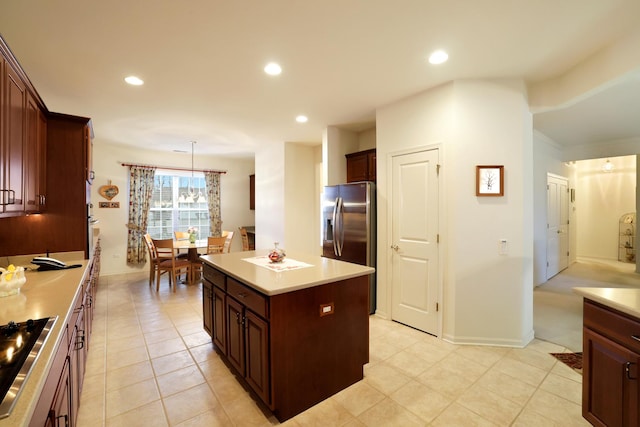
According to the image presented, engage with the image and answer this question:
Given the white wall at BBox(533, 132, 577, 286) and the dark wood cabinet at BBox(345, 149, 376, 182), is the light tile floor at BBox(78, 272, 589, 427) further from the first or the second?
the white wall at BBox(533, 132, 577, 286)

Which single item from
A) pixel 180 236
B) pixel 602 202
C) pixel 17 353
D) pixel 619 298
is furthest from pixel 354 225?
pixel 602 202

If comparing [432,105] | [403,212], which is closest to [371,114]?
[432,105]

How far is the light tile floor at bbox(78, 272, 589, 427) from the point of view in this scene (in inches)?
73.9

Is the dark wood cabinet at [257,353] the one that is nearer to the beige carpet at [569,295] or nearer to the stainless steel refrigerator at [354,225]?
the stainless steel refrigerator at [354,225]

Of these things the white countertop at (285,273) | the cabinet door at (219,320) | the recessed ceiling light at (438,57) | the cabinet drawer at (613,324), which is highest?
the recessed ceiling light at (438,57)

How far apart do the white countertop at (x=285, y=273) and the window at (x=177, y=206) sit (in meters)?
4.32

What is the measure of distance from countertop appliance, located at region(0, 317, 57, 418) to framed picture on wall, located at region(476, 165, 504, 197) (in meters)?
3.31

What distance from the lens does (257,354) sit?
6.29ft

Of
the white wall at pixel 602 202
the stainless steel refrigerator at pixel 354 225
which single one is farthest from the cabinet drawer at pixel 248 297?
the white wall at pixel 602 202

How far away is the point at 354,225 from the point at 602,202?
7589 millimetres

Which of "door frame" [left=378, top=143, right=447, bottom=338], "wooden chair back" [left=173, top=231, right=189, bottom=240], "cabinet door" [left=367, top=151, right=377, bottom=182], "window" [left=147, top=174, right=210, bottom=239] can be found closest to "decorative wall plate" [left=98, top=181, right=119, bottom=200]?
"window" [left=147, top=174, right=210, bottom=239]

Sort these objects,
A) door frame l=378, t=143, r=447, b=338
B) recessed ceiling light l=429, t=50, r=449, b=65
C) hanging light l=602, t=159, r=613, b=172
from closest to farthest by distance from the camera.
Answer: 1. recessed ceiling light l=429, t=50, r=449, b=65
2. door frame l=378, t=143, r=447, b=338
3. hanging light l=602, t=159, r=613, b=172

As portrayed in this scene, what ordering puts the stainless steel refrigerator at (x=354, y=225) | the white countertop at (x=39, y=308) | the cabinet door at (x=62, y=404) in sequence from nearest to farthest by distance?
1. the white countertop at (x=39, y=308)
2. the cabinet door at (x=62, y=404)
3. the stainless steel refrigerator at (x=354, y=225)

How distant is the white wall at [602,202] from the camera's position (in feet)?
22.5
